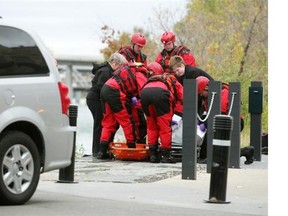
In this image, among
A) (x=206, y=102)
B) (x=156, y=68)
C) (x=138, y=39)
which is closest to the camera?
(x=206, y=102)

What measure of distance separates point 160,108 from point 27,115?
5287 mm

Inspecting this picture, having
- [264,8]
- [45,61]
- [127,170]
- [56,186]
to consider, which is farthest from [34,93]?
[264,8]

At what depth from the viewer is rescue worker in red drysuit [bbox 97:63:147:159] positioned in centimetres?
1659

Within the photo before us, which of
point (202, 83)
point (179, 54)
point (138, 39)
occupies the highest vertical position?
point (138, 39)

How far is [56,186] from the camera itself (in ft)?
43.4

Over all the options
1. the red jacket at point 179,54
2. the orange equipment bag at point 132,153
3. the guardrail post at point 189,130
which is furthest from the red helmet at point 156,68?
the guardrail post at point 189,130

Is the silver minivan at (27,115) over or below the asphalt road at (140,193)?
over

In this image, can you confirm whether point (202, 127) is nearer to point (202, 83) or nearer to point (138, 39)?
point (202, 83)

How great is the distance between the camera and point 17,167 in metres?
10.8

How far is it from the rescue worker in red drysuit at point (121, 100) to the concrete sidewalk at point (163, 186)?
2.16 ft

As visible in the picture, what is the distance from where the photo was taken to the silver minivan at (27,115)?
1070 cm

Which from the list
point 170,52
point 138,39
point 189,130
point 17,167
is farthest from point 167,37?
point 17,167

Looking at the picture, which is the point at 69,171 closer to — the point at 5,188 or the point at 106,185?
the point at 106,185

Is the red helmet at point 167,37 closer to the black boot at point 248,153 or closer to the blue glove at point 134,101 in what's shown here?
the blue glove at point 134,101
